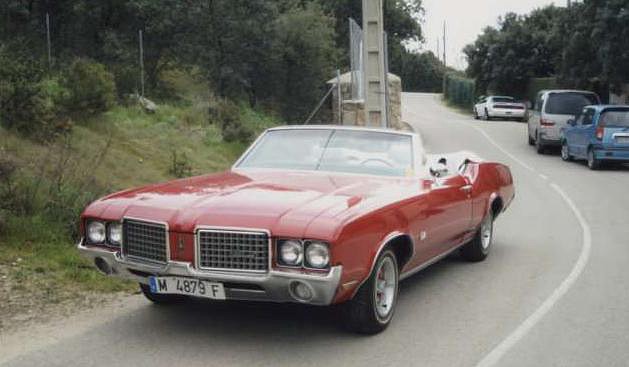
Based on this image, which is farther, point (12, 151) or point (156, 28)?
point (156, 28)

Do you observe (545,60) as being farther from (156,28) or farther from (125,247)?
(125,247)

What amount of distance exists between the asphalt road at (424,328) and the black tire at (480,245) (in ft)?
0.40

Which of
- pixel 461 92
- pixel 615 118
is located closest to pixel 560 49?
pixel 461 92

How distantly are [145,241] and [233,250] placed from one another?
0.71 meters

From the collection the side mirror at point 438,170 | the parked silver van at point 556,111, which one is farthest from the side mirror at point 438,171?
the parked silver van at point 556,111

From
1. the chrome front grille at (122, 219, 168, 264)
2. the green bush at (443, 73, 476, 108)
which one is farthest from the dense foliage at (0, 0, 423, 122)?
the green bush at (443, 73, 476, 108)

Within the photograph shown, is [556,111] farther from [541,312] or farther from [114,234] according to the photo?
[114,234]

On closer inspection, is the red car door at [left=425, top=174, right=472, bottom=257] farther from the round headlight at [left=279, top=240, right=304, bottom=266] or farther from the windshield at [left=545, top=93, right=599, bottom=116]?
the windshield at [left=545, top=93, right=599, bottom=116]

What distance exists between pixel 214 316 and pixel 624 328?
3.17m

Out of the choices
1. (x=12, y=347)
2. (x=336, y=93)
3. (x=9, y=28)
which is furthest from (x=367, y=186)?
(x=336, y=93)

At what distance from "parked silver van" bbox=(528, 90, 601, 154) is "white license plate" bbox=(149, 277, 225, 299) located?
1931cm

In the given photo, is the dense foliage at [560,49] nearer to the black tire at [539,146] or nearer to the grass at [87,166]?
the black tire at [539,146]

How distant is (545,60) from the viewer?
163 ft

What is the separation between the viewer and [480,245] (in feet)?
28.7
